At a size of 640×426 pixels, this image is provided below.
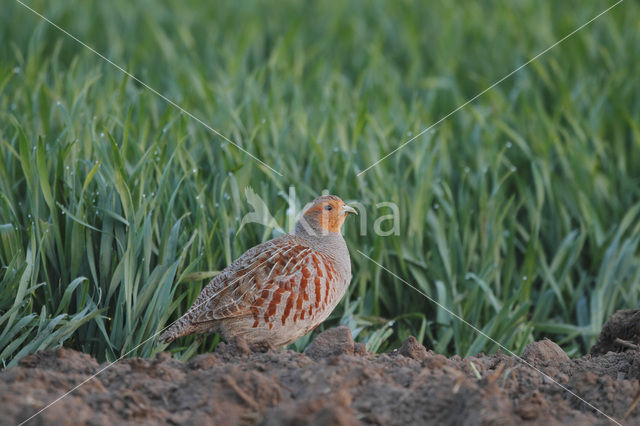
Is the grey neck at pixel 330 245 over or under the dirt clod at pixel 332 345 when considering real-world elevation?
over

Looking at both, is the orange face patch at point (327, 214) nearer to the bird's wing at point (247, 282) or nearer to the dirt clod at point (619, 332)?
the bird's wing at point (247, 282)

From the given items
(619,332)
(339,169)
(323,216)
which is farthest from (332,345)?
(339,169)

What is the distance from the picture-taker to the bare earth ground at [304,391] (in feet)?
7.76

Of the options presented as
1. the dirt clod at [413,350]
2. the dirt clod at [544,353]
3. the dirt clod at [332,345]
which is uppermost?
the dirt clod at [332,345]

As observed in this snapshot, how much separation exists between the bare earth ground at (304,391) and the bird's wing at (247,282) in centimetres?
19

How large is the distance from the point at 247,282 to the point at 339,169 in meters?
1.75

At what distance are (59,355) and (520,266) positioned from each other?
292 cm

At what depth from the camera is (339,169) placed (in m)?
4.71

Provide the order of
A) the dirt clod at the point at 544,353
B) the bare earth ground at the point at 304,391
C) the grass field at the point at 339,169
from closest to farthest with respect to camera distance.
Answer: the bare earth ground at the point at 304,391 → the dirt clod at the point at 544,353 → the grass field at the point at 339,169

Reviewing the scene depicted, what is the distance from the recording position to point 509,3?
8609 millimetres

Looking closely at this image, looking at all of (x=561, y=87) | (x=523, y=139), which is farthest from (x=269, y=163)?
(x=561, y=87)

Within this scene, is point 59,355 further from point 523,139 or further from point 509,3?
point 509,3

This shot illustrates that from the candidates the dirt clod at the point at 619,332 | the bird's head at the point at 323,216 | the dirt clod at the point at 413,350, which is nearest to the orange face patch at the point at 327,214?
the bird's head at the point at 323,216

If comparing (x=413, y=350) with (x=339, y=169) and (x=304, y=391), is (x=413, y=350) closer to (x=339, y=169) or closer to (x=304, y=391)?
(x=304, y=391)
